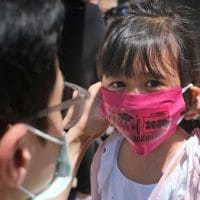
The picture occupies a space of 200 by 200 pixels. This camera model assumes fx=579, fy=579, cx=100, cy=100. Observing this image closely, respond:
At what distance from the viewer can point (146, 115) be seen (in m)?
1.92

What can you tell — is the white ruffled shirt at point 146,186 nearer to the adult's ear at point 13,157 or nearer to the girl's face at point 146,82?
the girl's face at point 146,82

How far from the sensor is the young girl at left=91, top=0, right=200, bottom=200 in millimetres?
1875

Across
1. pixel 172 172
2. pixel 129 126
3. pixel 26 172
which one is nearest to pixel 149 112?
pixel 129 126

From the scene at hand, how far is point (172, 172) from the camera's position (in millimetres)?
1897

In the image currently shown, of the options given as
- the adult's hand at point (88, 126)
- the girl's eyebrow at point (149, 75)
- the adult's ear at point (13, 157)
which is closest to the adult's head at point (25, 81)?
the adult's ear at point (13, 157)

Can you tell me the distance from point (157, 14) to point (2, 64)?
980 mm

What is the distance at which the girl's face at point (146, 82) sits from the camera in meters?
1.87

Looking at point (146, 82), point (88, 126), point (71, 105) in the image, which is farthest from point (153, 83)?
point (71, 105)

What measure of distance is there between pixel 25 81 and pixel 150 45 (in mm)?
780

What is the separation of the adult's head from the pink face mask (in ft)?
2.07

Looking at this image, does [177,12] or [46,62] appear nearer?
[46,62]

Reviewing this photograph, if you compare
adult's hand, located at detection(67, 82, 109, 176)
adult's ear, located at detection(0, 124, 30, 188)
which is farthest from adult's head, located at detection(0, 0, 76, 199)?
adult's hand, located at detection(67, 82, 109, 176)

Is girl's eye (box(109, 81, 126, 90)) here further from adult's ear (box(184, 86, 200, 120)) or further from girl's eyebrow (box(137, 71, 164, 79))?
adult's ear (box(184, 86, 200, 120))

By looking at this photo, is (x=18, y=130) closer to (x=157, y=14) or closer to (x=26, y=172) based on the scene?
(x=26, y=172)
